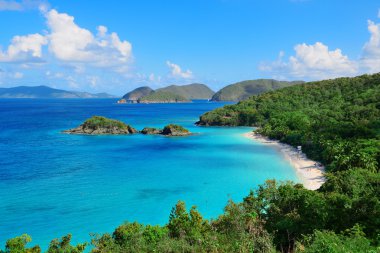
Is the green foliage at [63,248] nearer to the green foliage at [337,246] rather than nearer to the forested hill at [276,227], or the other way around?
the forested hill at [276,227]

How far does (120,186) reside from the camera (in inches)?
1812

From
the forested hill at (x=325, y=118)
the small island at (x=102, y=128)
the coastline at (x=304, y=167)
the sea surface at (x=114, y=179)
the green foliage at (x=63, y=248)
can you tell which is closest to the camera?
the green foliage at (x=63, y=248)

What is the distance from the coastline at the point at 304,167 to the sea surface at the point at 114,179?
1.68 metres

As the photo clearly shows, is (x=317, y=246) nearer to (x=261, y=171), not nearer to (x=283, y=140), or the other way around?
(x=261, y=171)

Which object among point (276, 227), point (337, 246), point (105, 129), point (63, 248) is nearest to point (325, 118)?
point (105, 129)

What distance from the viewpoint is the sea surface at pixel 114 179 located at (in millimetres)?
34375

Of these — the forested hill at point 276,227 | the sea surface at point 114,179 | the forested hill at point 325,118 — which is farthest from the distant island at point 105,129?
the forested hill at point 276,227

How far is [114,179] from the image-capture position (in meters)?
49.7

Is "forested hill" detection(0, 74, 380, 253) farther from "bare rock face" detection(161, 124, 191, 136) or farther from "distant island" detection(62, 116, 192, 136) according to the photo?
"distant island" detection(62, 116, 192, 136)

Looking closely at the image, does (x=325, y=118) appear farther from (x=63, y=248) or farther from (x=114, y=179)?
(x=63, y=248)

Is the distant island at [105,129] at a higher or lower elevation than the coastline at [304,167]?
higher

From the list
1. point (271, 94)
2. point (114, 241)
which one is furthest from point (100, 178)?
point (271, 94)

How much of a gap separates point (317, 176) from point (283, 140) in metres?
32.3

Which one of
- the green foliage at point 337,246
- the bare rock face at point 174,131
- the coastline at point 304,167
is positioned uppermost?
the green foliage at point 337,246
